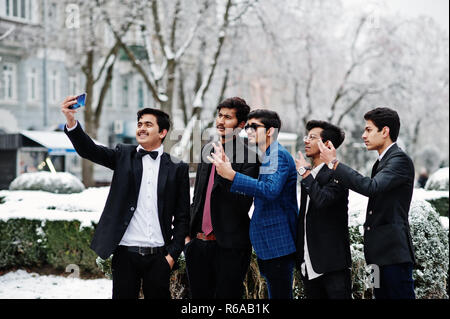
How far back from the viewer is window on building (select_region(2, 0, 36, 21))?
750 inches

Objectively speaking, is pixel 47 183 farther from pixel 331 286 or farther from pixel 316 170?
pixel 331 286

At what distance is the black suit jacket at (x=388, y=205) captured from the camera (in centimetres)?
357

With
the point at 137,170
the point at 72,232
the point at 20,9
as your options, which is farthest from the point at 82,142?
the point at 20,9

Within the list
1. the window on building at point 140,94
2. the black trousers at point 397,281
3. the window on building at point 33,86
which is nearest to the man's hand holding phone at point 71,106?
the black trousers at point 397,281

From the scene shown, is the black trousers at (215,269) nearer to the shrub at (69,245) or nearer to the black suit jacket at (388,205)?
the black suit jacket at (388,205)

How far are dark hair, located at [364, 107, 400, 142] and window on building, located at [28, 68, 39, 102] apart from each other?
2448 centimetres

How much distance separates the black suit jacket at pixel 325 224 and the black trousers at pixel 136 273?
103 cm

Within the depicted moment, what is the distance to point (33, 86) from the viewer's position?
2616 centimetres

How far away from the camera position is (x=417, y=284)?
226 inches

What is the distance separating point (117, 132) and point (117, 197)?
27.3 meters

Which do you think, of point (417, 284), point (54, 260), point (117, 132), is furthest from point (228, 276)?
point (117, 132)

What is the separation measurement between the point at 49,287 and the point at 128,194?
14.0ft

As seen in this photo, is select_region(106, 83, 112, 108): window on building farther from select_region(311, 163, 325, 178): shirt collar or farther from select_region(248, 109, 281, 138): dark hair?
select_region(311, 163, 325, 178): shirt collar

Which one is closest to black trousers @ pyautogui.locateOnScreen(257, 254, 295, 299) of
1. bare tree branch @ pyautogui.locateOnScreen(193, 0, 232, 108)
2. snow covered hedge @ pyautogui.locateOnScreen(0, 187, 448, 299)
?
snow covered hedge @ pyautogui.locateOnScreen(0, 187, 448, 299)
